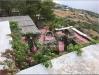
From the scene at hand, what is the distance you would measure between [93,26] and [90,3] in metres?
1.56

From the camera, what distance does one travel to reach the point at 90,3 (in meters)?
14.0

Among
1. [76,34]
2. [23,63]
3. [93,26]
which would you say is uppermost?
[23,63]

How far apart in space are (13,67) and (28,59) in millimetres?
769

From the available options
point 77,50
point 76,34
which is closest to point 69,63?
point 77,50

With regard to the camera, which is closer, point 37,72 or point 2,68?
point 37,72

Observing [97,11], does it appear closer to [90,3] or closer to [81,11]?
[90,3]

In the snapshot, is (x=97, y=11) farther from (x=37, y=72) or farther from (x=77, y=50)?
(x=37, y=72)

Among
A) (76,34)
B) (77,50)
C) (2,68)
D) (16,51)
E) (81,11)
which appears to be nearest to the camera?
(2,68)

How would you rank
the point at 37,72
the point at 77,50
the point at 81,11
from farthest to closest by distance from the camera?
1. the point at 81,11
2. the point at 77,50
3. the point at 37,72

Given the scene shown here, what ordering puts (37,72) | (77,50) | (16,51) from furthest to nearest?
1. (16,51)
2. (77,50)
3. (37,72)

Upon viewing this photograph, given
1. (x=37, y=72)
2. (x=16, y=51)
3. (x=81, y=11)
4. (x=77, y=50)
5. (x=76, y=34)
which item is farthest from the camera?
(x=81, y=11)

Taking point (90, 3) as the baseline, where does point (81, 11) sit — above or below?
below

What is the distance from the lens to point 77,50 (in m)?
6.53

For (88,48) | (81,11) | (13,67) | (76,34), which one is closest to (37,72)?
(13,67)
